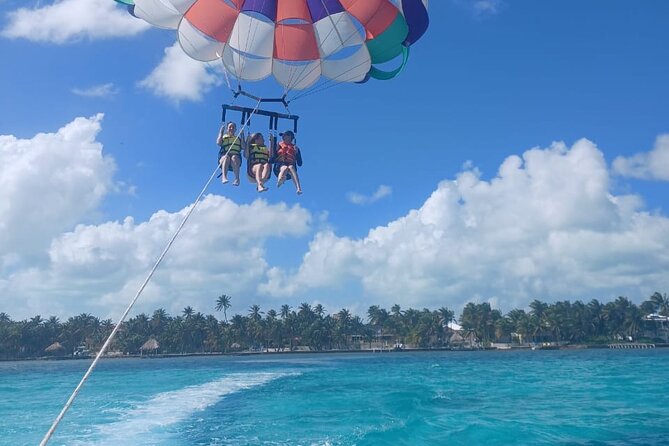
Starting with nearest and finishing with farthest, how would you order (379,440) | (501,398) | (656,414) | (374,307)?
1. (379,440)
2. (656,414)
3. (501,398)
4. (374,307)

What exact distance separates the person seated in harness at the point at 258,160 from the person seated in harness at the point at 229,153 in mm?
176

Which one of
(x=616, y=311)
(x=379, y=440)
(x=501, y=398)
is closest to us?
(x=379, y=440)

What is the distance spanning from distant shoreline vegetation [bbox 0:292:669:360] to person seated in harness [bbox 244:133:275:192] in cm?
9631

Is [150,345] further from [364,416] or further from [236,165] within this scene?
[236,165]

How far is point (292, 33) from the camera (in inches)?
405

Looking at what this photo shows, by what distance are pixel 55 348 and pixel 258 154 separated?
4178 inches

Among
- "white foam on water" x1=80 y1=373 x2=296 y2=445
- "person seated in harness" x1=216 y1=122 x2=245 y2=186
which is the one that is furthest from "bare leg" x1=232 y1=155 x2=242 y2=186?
"white foam on water" x1=80 y1=373 x2=296 y2=445

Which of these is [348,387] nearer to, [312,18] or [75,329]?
[312,18]

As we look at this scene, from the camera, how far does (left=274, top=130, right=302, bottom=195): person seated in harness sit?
9.61 m

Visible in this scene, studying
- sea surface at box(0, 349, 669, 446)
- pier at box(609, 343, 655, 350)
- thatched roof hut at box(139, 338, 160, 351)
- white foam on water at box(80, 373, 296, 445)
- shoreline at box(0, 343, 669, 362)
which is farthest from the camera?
shoreline at box(0, 343, 669, 362)

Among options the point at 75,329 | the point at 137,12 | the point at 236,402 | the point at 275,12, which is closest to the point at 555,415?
the point at 236,402

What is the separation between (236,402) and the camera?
64.7ft

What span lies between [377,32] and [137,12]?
13.7 ft

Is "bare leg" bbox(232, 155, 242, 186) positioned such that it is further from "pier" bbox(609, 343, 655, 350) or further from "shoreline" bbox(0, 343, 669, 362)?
"pier" bbox(609, 343, 655, 350)
